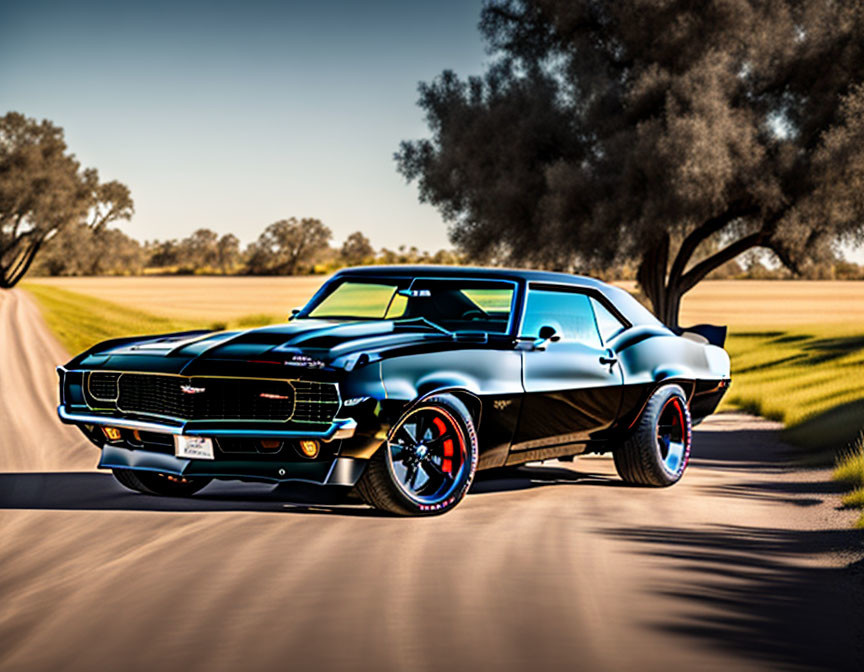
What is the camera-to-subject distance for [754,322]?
57000 millimetres

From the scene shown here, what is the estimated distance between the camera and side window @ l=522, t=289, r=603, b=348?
936cm

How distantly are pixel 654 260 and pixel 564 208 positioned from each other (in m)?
3.96

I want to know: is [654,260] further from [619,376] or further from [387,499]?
[387,499]

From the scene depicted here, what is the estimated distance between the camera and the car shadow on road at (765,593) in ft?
17.7

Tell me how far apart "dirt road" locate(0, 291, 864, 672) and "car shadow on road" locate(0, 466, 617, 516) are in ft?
0.13

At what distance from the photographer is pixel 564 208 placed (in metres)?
29.4

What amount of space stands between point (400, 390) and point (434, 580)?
1.73 meters

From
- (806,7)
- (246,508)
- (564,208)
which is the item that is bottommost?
(246,508)

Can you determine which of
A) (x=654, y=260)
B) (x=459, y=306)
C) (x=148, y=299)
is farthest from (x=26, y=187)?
(x=459, y=306)

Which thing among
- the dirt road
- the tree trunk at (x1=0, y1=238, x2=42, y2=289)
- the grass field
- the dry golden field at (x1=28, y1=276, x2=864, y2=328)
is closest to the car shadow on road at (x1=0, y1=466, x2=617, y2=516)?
the dirt road

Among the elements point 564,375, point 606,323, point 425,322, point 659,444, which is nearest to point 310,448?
point 425,322

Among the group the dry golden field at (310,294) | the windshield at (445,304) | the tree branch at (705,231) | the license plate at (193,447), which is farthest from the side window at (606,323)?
the dry golden field at (310,294)

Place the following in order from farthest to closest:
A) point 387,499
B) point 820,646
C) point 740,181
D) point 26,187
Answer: point 26,187, point 740,181, point 387,499, point 820,646

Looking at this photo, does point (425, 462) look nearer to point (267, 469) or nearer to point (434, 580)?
point (267, 469)
